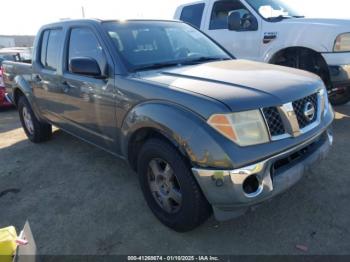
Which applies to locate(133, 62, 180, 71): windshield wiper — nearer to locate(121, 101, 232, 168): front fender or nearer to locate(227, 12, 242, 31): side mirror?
locate(121, 101, 232, 168): front fender

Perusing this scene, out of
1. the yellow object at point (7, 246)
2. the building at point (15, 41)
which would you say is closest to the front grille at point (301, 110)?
the yellow object at point (7, 246)

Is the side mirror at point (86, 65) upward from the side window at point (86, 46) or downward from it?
downward

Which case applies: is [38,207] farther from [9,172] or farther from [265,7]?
[265,7]

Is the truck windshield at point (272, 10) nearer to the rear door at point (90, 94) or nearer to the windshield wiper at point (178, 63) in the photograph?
the windshield wiper at point (178, 63)

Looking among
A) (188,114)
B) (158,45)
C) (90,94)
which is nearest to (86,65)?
(90,94)

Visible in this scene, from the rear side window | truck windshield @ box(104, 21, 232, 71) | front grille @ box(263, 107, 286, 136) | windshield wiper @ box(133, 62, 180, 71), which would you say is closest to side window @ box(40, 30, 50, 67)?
the rear side window

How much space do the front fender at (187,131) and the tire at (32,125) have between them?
3.23m

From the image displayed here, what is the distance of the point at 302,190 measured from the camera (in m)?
3.48

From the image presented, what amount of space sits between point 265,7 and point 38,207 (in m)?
4.87

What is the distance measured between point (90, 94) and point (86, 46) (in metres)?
0.58

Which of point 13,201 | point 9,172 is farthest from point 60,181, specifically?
point 9,172

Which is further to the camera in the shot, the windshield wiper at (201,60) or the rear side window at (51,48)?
the rear side window at (51,48)

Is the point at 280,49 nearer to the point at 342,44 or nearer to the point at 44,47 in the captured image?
the point at 342,44

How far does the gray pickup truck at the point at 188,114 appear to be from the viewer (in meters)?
2.39
